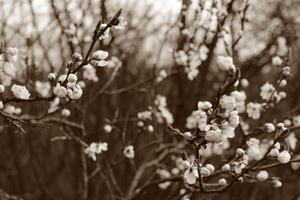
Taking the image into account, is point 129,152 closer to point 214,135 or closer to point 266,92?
point 266,92

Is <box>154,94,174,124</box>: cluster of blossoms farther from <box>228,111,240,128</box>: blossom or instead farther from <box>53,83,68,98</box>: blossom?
<box>53,83,68,98</box>: blossom

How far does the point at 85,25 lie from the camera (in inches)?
225

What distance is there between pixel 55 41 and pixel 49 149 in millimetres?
1610

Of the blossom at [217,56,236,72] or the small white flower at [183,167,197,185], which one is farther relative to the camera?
the blossom at [217,56,236,72]

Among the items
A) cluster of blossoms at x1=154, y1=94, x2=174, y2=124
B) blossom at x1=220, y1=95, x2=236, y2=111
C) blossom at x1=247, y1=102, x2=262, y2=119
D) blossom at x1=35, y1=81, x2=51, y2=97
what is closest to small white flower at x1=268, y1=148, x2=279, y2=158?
blossom at x1=220, y1=95, x2=236, y2=111

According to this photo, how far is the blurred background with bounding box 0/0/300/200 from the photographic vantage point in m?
4.99

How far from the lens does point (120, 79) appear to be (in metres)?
6.39

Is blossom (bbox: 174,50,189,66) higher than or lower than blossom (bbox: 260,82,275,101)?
higher

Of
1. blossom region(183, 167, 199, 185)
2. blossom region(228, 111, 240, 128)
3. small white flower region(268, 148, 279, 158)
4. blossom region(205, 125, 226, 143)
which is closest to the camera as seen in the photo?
blossom region(205, 125, 226, 143)

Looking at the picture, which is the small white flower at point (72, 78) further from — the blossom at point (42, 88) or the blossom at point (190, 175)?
the blossom at point (42, 88)

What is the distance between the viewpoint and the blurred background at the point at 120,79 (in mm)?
4988

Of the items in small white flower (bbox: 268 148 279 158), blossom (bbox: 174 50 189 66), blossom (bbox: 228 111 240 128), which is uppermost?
blossom (bbox: 174 50 189 66)

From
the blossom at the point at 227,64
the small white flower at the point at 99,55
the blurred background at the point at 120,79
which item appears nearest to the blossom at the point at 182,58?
the blurred background at the point at 120,79

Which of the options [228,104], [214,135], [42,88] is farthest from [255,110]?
[42,88]
